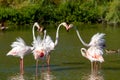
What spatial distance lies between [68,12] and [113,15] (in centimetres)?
561

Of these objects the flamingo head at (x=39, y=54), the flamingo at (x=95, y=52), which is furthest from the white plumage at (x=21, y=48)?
the flamingo at (x=95, y=52)

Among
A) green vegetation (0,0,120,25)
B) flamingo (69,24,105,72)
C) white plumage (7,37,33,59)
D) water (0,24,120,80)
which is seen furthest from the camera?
green vegetation (0,0,120,25)

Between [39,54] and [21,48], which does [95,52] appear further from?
[21,48]

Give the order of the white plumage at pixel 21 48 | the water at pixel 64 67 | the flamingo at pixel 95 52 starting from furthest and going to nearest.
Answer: the white plumage at pixel 21 48
the flamingo at pixel 95 52
the water at pixel 64 67

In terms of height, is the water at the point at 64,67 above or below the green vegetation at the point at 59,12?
below

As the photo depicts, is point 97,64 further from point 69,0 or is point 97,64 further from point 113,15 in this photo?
point 69,0

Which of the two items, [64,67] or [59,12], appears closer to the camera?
[64,67]

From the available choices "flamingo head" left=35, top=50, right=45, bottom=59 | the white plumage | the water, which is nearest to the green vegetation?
the water

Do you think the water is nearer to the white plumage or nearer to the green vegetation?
the white plumage

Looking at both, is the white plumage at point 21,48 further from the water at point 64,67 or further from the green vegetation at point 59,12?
the green vegetation at point 59,12

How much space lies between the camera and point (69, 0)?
4384 centimetres

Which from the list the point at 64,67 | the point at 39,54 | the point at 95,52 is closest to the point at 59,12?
the point at 64,67

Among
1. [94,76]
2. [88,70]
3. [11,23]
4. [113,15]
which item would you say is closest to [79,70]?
[88,70]

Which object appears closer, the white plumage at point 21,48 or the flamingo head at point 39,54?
the flamingo head at point 39,54
